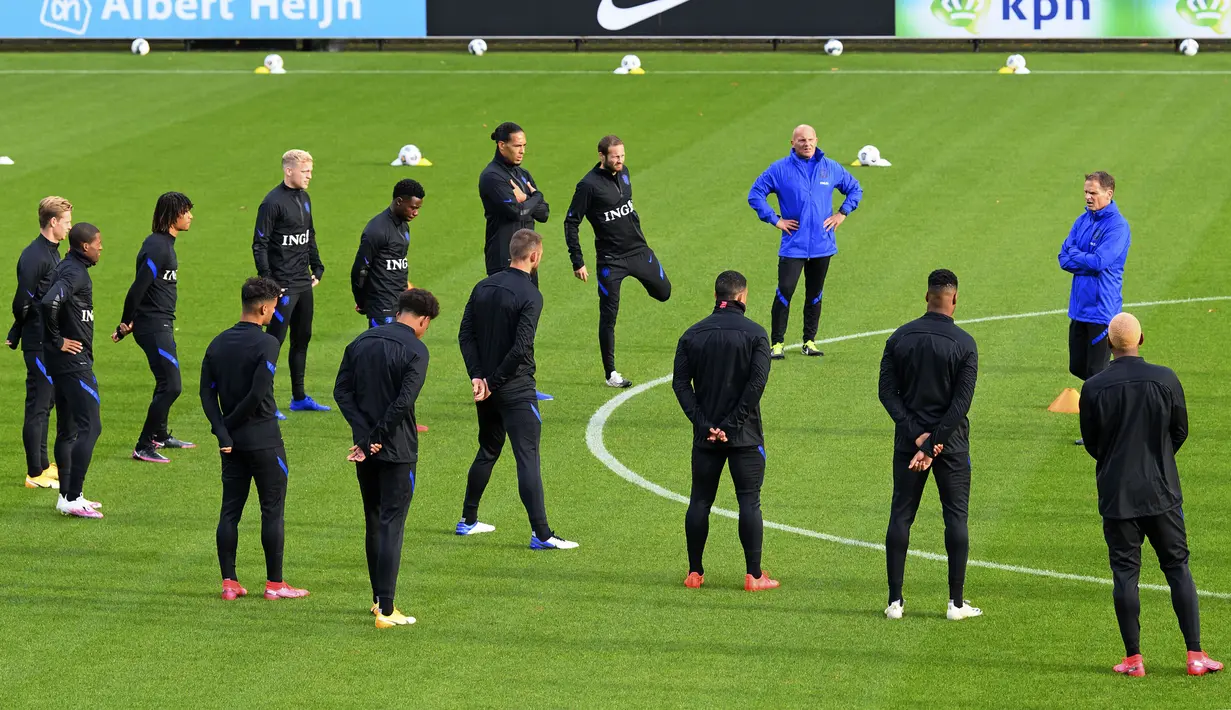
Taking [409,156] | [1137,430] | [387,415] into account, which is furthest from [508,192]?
[409,156]

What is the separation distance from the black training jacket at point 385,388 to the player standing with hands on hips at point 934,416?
2.87 meters

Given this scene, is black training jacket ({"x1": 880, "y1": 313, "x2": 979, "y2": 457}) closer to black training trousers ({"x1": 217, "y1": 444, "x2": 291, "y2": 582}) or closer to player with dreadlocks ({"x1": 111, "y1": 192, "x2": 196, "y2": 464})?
black training trousers ({"x1": 217, "y1": 444, "x2": 291, "y2": 582})

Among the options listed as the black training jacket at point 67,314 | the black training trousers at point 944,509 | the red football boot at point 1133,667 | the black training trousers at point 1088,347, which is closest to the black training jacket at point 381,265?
the black training jacket at point 67,314

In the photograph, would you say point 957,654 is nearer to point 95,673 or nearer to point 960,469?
point 960,469

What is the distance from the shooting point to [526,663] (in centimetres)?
1080

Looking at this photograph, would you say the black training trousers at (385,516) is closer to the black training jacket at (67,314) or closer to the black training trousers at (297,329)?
the black training jacket at (67,314)

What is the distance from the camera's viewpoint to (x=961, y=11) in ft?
123

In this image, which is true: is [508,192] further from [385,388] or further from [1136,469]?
[1136,469]

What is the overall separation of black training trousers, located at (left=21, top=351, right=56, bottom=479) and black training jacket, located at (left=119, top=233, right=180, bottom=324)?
0.79m

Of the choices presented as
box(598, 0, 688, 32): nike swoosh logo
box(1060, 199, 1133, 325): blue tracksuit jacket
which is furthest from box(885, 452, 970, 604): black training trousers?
box(598, 0, 688, 32): nike swoosh logo

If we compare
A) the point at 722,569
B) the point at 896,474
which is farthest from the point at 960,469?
the point at 722,569

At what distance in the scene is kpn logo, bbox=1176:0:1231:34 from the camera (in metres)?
36.4

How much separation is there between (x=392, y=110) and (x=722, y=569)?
2317 centimetres

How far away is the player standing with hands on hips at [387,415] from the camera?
36.5 feet
